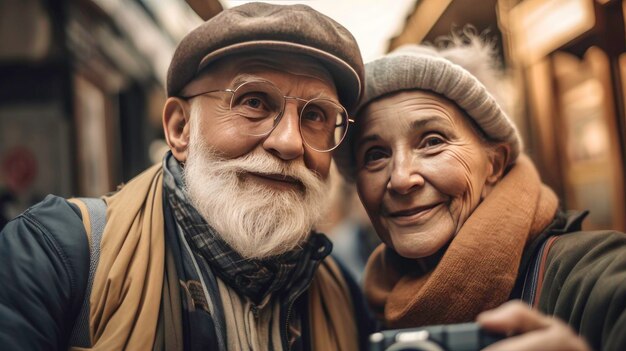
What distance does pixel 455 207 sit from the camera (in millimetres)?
1824

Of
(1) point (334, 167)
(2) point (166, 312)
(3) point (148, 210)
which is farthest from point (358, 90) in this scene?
(2) point (166, 312)

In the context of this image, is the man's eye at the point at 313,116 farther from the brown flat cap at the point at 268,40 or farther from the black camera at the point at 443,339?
the black camera at the point at 443,339

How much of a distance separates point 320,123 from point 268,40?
37 centimetres

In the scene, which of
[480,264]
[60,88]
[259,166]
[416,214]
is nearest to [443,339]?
[480,264]

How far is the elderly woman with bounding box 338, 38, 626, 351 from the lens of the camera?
5.20 ft

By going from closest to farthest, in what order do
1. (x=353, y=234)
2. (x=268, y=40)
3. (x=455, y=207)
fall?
(x=268, y=40), (x=455, y=207), (x=353, y=234)

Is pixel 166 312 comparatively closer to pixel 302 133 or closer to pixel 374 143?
pixel 302 133

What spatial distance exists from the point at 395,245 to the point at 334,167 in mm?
541

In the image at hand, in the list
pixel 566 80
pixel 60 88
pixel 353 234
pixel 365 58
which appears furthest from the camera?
pixel 353 234

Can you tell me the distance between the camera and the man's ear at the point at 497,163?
198 cm

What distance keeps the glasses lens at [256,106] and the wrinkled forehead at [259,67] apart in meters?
0.06

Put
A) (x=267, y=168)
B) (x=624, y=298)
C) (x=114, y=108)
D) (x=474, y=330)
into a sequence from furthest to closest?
(x=114, y=108) < (x=267, y=168) < (x=624, y=298) < (x=474, y=330)

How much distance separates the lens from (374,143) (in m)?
1.94

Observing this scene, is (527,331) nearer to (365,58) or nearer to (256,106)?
(256,106)
